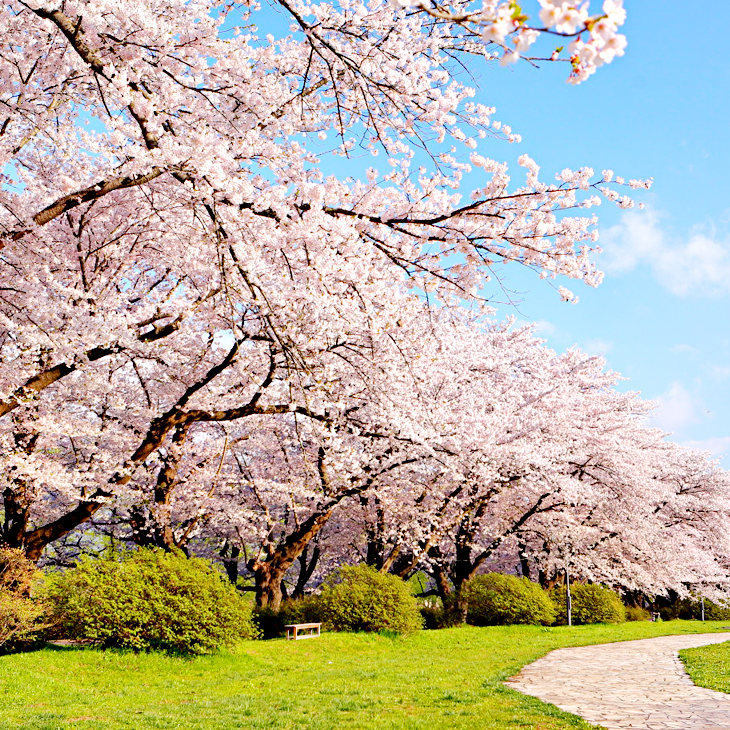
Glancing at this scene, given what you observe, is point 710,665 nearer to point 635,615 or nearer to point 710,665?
point 710,665

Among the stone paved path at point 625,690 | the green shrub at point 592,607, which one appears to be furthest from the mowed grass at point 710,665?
the green shrub at point 592,607

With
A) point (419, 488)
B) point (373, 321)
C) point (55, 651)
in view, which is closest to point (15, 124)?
point (373, 321)

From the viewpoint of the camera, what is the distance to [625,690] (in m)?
10.0

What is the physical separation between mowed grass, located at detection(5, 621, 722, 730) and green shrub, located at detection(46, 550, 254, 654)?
39 cm

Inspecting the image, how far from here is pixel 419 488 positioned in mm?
21719

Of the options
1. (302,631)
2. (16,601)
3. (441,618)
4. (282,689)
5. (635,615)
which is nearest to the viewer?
(282,689)

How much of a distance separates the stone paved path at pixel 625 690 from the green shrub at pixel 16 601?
872 cm

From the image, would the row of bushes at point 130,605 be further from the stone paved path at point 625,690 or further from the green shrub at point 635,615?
the green shrub at point 635,615

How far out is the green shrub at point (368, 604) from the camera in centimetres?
1784

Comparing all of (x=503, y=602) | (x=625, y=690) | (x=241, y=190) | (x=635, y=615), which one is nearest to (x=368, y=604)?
(x=503, y=602)

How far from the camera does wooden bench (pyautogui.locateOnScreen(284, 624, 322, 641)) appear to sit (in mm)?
15838

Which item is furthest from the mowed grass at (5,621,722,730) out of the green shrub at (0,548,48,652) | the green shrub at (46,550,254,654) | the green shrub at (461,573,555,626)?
the green shrub at (461,573,555,626)

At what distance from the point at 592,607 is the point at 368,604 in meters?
12.9

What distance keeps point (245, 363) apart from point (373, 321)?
6872 mm
